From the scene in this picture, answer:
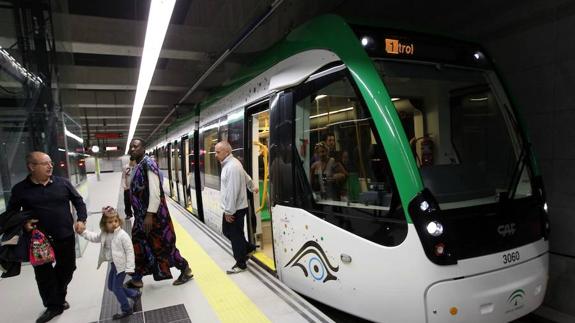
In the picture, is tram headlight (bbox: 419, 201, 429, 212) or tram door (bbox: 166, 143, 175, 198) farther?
tram door (bbox: 166, 143, 175, 198)

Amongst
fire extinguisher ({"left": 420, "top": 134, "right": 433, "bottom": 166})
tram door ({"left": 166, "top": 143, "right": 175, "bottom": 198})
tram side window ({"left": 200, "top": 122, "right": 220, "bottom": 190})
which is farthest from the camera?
tram door ({"left": 166, "top": 143, "right": 175, "bottom": 198})

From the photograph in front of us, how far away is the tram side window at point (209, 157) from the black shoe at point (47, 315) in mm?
3095

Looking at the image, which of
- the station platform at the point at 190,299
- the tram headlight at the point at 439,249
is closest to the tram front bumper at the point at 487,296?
the tram headlight at the point at 439,249

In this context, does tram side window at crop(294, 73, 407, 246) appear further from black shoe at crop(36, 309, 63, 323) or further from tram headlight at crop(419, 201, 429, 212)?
black shoe at crop(36, 309, 63, 323)

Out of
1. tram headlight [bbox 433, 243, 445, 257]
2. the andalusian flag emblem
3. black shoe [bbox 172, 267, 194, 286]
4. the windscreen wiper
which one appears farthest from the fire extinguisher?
black shoe [bbox 172, 267, 194, 286]

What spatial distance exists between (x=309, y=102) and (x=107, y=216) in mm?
2122

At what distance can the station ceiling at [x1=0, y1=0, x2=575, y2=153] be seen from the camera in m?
3.78

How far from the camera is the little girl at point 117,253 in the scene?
3.04 m

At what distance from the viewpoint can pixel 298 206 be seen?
3191 mm

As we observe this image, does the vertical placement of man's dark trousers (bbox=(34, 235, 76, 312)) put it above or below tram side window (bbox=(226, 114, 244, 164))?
below

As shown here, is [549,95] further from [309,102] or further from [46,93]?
[46,93]

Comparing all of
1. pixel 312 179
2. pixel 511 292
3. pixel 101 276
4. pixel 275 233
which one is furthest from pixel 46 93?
pixel 511 292

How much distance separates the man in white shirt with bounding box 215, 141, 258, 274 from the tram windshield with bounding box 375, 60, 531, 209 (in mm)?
2117

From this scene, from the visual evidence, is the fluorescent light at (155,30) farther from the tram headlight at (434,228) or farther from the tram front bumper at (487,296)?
the tram front bumper at (487,296)
